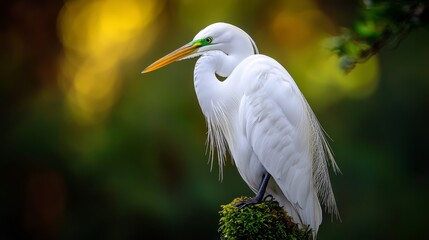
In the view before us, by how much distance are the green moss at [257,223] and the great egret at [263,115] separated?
224 mm

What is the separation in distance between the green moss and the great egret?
0.22 metres

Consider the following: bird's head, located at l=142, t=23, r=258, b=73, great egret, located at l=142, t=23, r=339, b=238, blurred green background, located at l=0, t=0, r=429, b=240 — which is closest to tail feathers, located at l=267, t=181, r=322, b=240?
great egret, located at l=142, t=23, r=339, b=238

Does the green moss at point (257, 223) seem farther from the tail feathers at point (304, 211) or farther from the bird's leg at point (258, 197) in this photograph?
the tail feathers at point (304, 211)

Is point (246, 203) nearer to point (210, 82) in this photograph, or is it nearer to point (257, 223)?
point (257, 223)

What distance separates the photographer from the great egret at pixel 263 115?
2.25 metres

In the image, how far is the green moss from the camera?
192cm

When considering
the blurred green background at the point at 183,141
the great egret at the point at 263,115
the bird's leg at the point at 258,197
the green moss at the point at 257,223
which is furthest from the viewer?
the blurred green background at the point at 183,141

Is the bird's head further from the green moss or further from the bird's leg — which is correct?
the green moss

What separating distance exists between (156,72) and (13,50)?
4.05 ft

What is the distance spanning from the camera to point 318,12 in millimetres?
5461

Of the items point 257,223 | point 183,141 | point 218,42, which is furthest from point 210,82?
point 183,141

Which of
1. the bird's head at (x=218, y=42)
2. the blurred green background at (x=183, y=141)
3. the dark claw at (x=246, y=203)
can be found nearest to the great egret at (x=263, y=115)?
the bird's head at (x=218, y=42)

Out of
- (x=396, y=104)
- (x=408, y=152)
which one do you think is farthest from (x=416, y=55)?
(x=408, y=152)

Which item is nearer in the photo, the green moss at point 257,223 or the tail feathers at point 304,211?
the green moss at point 257,223
